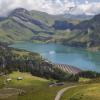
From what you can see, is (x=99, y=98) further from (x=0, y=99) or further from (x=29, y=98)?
(x=0, y=99)

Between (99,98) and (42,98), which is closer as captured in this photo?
(99,98)

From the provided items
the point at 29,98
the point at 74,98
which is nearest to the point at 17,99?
the point at 29,98

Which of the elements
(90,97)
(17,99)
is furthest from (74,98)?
(17,99)

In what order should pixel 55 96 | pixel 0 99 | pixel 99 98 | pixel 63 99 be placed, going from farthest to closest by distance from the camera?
pixel 0 99 → pixel 55 96 → pixel 63 99 → pixel 99 98

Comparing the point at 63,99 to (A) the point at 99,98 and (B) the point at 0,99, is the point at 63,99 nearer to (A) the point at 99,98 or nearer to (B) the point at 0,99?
(A) the point at 99,98

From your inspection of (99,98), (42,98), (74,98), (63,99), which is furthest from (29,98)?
(99,98)

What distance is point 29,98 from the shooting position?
123 meters

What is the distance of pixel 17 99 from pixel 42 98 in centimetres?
1399

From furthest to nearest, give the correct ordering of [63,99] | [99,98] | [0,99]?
1. [0,99]
2. [63,99]
3. [99,98]

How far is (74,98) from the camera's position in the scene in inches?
4161

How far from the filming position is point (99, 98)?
10294 cm

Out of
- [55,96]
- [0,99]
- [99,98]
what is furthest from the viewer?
[0,99]

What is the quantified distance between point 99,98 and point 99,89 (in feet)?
71.8

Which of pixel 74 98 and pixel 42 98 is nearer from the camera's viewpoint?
→ pixel 74 98
